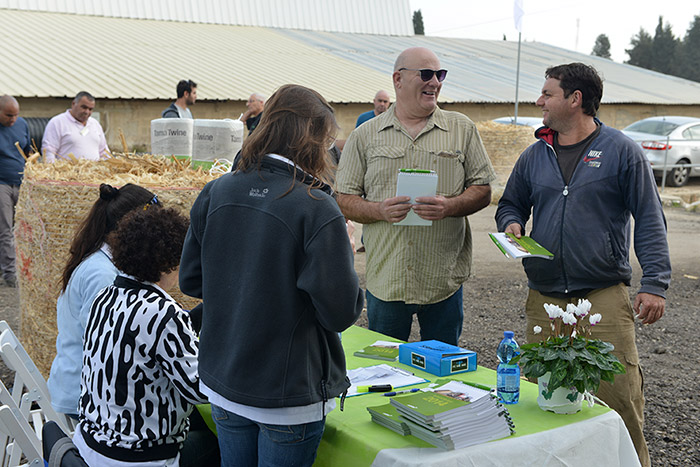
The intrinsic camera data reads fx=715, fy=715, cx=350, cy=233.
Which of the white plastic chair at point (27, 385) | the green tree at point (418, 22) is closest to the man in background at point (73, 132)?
the white plastic chair at point (27, 385)

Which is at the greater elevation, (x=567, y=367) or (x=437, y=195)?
(x=437, y=195)

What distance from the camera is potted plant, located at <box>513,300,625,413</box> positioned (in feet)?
8.33

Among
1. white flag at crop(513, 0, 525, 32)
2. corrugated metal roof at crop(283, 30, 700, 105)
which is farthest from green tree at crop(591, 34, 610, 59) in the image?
white flag at crop(513, 0, 525, 32)

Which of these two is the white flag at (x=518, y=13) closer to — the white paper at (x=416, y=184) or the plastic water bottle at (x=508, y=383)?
the white paper at (x=416, y=184)

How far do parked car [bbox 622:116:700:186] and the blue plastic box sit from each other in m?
14.0

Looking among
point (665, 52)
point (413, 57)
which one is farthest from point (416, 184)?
point (665, 52)

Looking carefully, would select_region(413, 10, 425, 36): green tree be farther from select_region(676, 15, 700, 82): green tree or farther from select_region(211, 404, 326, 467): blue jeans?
select_region(211, 404, 326, 467): blue jeans

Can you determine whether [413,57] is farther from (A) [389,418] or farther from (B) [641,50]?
(B) [641,50]

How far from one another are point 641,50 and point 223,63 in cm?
5689

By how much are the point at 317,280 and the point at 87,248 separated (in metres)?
1.60

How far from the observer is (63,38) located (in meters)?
20.8

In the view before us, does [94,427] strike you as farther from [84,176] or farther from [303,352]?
[84,176]

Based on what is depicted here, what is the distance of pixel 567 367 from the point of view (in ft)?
8.40

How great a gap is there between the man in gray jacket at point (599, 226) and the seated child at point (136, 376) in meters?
1.86
